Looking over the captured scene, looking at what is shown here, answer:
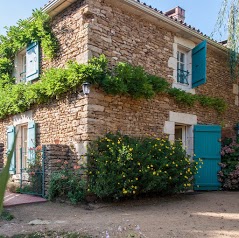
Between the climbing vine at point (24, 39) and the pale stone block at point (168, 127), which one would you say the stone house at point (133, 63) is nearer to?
the pale stone block at point (168, 127)

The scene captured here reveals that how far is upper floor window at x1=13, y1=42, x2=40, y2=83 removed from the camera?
780cm

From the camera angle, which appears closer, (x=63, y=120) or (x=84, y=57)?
(x=84, y=57)

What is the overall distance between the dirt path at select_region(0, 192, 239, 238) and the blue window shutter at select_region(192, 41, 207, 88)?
320 cm

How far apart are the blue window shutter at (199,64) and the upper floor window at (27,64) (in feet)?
13.9

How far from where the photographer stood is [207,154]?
8258 mm

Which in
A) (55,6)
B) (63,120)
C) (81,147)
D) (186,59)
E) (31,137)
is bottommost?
(81,147)

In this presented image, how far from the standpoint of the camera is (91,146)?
601cm

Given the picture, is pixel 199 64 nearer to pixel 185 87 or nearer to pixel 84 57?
pixel 185 87

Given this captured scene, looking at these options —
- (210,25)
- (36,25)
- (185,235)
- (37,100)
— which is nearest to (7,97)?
(37,100)

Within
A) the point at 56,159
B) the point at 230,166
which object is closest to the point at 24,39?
the point at 56,159

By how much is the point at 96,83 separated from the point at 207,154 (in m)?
4.01

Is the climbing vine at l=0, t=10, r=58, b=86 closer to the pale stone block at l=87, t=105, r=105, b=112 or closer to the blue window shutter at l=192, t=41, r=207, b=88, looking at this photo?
the pale stone block at l=87, t=105, r=105, b=112

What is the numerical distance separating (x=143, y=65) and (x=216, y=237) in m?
4.57

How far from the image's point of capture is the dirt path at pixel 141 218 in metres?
3.92
